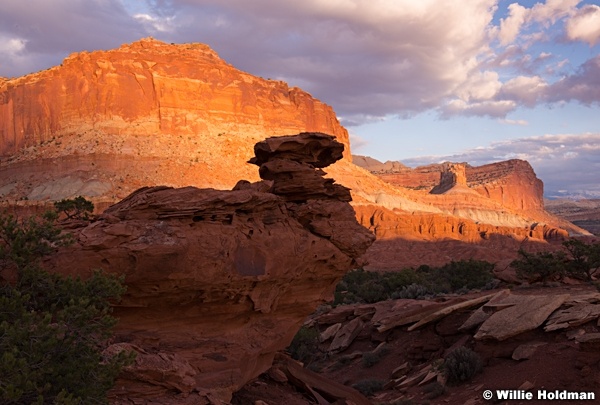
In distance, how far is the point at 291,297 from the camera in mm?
10594

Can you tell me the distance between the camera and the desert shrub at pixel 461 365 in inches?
503

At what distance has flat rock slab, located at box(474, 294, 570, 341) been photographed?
1295 cm

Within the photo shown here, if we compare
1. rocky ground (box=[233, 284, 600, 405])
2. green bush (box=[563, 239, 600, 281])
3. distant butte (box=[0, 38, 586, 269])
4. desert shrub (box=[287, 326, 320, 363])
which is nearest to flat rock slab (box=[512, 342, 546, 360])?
rocky ground (box=[233, 284, 600, 405])

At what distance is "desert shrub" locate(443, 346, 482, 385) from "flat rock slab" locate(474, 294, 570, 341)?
2.39 ft

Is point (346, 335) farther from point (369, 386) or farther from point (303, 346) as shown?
point (369, 386)

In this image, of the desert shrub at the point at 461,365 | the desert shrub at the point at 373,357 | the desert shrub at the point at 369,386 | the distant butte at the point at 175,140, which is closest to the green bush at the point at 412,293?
the desert shrub at the point at 373,357

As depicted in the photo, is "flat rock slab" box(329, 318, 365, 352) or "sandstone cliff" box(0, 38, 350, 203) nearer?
"flat rock slab" box(329, 318, 365, 352)

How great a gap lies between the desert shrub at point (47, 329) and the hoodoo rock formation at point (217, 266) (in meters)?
0.63

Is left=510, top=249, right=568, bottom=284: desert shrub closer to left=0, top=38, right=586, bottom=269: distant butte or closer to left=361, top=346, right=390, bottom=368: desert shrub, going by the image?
left=361, top=346, right=390, bottom=368: desert shrub

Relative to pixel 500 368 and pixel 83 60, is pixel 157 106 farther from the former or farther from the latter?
pixel 500 368

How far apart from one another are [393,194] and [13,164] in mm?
58820

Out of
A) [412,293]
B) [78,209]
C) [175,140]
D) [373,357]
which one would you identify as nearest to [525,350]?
[373,357]

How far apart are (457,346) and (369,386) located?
298 centimetres

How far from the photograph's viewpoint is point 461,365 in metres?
12.8
